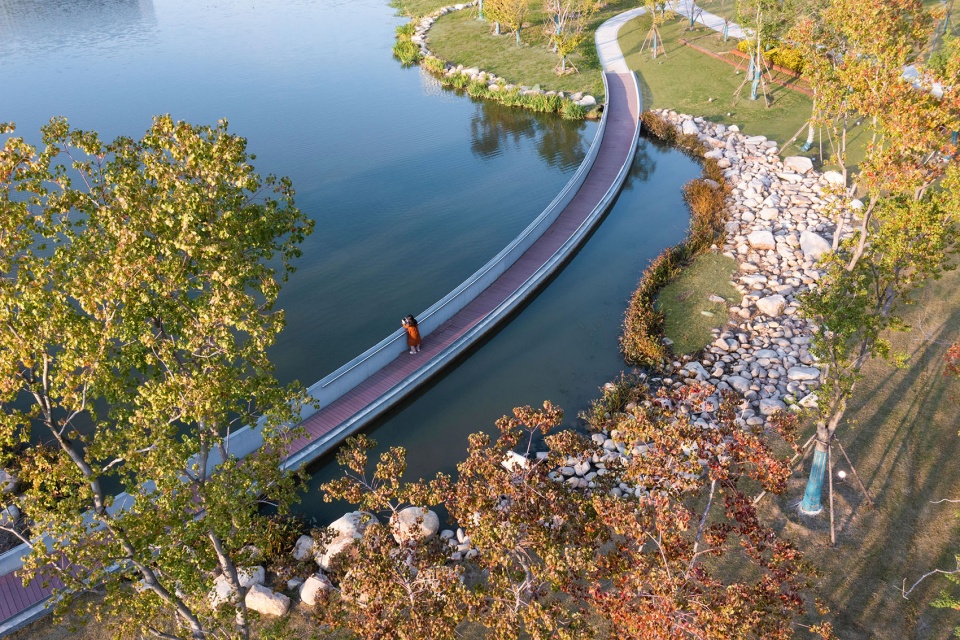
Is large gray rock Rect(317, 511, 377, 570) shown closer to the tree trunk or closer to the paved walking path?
the paved walking path

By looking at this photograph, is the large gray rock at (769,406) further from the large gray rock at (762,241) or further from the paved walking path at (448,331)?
the paved walking path at (448,331)

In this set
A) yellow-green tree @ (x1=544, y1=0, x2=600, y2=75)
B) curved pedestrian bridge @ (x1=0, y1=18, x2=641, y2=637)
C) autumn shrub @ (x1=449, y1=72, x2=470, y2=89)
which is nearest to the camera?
curved pedestrian bridge @ (x1=0, y1=18, x2=641, y2=637)

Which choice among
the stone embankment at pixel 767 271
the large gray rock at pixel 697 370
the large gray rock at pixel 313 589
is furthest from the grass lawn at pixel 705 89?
the large gray rock at pixel 313 589

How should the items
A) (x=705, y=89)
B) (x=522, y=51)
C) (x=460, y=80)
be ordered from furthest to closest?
(x=522, y=51)
(x=460, y=80)
(x=705, y=89)

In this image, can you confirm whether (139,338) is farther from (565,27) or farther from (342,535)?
(565,27)

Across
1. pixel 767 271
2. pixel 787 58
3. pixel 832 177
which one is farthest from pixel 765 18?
pixel 767 271

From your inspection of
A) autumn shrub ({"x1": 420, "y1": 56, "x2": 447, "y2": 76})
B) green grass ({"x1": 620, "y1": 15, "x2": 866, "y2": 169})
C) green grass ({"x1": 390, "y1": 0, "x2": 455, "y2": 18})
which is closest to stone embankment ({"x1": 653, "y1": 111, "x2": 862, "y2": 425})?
green grass ({"x1": 620, "y1": 15, "x2": 866, "y2": 169})
